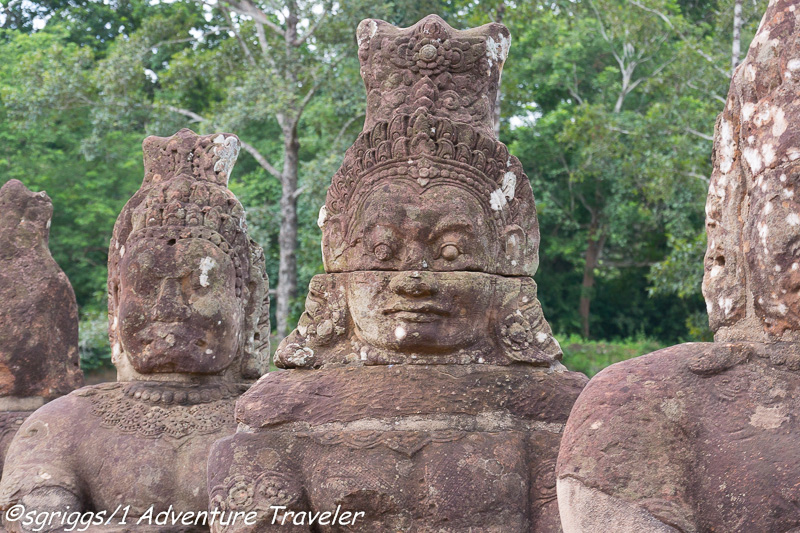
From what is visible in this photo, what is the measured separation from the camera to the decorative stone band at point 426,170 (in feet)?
14.3

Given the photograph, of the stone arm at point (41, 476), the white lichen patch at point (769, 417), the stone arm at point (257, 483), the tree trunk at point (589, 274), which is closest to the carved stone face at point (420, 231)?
the stone arm at point (257, 483)

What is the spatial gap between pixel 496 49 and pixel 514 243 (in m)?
0.96

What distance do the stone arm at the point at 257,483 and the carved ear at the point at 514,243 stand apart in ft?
4.31

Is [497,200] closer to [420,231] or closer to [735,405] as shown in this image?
[420,231]

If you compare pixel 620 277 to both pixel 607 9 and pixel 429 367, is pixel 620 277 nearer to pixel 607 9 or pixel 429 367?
pixel 607 9

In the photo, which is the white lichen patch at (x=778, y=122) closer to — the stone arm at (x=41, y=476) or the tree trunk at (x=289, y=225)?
the stone arm at (x=41, y=476)

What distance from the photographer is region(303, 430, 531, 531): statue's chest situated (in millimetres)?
3820

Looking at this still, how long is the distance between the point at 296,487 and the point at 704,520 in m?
1.80

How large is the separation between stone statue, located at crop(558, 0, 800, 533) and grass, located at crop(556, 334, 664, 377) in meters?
14.0

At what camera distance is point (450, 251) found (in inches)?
167

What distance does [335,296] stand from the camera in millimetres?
4363

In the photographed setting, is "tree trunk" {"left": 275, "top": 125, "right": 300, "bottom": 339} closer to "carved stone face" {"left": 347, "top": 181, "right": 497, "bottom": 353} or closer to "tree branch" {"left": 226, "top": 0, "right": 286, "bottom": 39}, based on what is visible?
"tree branch" {"left": 226, "top": 0, "right": 286, "bottom": 39}

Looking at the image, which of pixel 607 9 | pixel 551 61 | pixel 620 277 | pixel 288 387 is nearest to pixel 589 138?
pixel 607 9

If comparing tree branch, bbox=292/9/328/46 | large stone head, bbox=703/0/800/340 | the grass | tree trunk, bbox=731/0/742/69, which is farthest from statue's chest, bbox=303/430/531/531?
the grass
